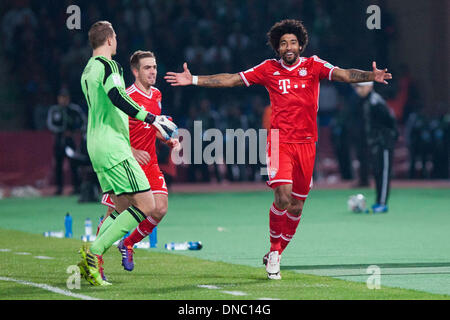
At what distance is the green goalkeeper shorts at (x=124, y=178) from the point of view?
29.4 ft

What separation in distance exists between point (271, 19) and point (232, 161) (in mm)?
5445

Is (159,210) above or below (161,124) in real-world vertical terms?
below

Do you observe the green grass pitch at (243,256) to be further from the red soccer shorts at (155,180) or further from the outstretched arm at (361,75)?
the outstretched arm at (361,75)

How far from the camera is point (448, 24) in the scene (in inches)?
1203

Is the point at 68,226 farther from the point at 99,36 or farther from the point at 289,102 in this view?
the point at 99,36

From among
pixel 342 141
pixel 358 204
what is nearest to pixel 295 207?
pixel 358 204

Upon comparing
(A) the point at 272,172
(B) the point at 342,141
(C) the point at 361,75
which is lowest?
(B) the point at 342,141

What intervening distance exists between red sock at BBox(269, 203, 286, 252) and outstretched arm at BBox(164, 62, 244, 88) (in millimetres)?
1351

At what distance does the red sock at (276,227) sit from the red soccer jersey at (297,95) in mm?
729

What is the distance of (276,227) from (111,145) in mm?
2023

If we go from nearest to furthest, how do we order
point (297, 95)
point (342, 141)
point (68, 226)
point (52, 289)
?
point (52, 289) < point (297, 95) < point (68, 226) < point (342, 141)

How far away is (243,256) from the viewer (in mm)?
11773

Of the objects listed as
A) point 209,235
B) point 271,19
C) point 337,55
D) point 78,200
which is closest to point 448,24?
point 337,55

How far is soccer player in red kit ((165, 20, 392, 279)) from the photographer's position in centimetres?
996
